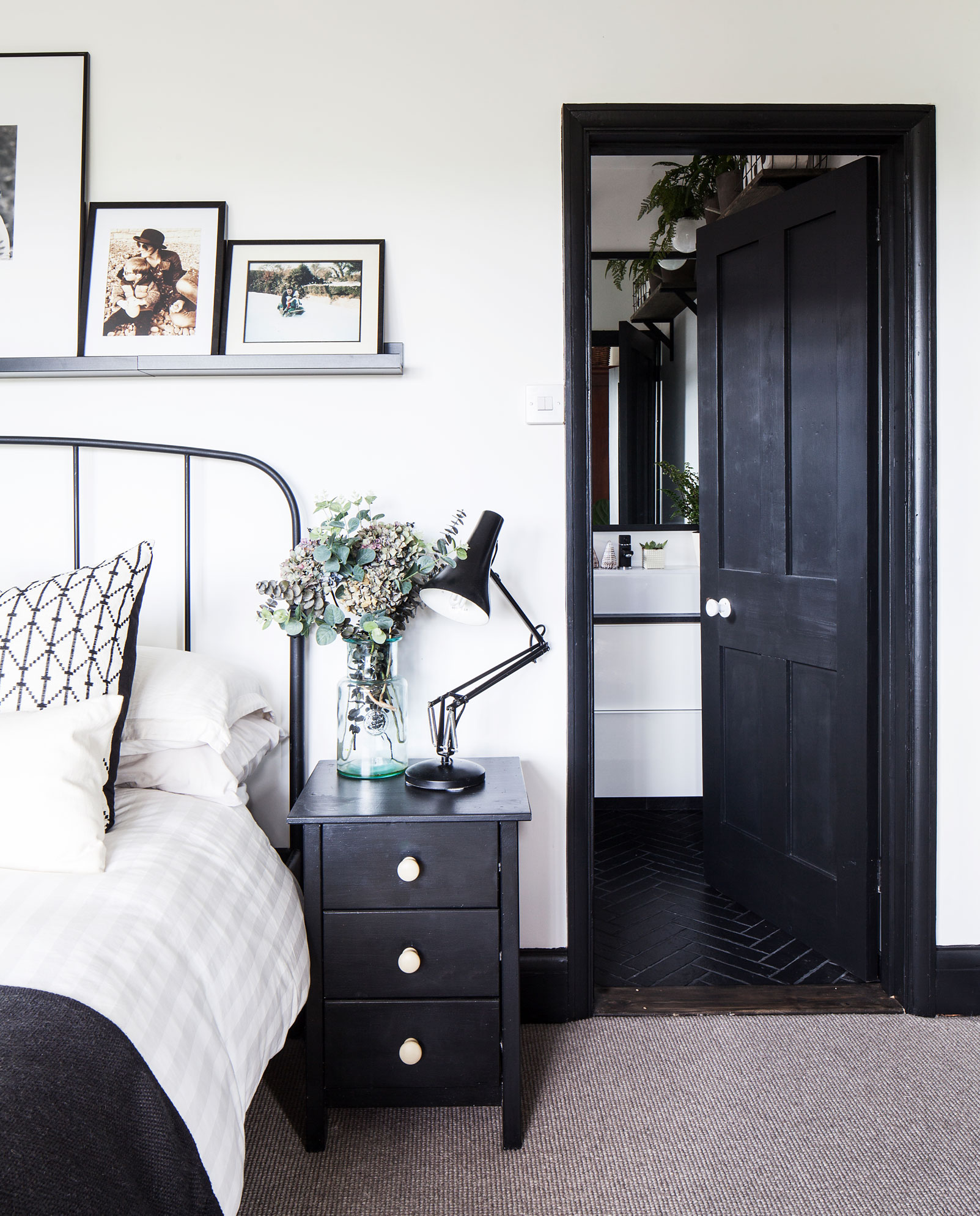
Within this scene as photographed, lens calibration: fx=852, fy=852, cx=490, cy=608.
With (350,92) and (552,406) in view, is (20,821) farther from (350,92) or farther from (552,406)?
(350,92)

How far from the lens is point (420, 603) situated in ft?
6.47

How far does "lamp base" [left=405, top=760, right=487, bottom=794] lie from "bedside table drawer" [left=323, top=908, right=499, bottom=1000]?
0.80 feet

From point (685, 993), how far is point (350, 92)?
7.69 ft

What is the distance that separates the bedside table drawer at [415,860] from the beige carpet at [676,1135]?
0.47 meters

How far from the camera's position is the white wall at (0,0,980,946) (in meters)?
1.97

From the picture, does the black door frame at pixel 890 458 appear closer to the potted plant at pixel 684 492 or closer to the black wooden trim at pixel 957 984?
the black wooden trim at pixel 957 984

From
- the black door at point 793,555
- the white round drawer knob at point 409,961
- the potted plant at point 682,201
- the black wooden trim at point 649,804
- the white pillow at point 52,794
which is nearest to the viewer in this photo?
the white pillow at point 52,794

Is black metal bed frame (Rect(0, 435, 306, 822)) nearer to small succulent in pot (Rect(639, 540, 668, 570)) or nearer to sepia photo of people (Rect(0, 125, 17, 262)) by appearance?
sepia photo of people (Rect(0, 125, 17, 262))

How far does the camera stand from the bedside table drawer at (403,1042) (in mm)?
1650

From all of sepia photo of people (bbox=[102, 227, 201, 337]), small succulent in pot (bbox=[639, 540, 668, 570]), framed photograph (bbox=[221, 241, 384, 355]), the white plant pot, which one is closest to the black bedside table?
framed photograph (bbox=[221, 241, 384, 355])

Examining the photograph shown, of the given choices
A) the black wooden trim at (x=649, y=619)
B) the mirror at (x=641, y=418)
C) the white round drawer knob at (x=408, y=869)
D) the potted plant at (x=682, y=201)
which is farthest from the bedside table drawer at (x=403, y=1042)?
the potted plant at (x=682, y=201)

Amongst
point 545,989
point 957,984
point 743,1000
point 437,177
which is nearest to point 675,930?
point 743,1000

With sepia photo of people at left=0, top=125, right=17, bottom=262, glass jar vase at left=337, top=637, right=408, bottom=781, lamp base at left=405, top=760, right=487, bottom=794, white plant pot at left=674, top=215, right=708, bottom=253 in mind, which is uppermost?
white plant pot at left=674, top=215, right=708, bottom=253

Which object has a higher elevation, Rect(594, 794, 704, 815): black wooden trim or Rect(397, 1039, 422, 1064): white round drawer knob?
Rect(594, 794, 704, 815): black wooden trim
